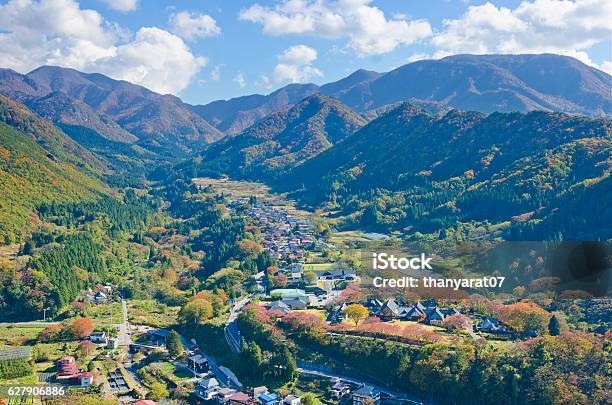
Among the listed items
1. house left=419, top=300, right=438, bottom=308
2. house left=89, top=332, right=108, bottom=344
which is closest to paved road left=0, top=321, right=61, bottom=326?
house left=89, top=332, right=108, bottom=344

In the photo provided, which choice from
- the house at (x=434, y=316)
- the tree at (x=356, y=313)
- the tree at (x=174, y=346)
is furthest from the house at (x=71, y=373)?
the house at (x=434, y=316)

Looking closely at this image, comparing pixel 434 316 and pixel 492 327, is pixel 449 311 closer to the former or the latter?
pixel 434 316

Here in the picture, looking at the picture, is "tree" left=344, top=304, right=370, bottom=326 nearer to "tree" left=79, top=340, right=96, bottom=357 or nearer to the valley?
the valley

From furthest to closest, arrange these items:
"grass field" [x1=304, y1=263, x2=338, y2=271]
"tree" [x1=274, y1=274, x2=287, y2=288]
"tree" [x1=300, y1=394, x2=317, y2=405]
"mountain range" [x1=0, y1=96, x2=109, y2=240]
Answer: "mountain range" [x1=0, y1=96, x2=109, y2=240]
"grass field" [x1=304, y1=263, x2=338, y2=271]
"tree" [x1=274, y1=274, x2=287, y2=288]
"tree" [x1=300, y1=394, x2=317, y2=405]

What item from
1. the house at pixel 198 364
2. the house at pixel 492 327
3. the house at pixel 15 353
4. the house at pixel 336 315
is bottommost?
the house at pixel 198 364

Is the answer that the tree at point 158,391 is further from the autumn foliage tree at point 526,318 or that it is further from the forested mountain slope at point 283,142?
the forested mountain slope at point 283,142

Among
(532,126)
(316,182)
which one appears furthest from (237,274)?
(316,182)

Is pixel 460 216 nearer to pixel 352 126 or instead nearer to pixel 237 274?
pixel 237 274
